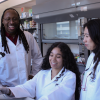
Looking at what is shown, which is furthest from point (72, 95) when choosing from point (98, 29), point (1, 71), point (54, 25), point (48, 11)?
point (54, 25)

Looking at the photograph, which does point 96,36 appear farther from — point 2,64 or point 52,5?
point 52,5

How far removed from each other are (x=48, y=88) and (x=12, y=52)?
1.76 ft

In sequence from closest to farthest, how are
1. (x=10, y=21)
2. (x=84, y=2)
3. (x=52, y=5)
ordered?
1. (x=10, y=21)
2. (x=84, y=2)
3. (x=52, y=5)

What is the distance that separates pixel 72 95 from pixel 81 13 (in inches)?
59.0

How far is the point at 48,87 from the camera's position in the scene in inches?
44.8

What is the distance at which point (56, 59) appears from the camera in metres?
1.15

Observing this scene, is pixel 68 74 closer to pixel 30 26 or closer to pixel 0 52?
pixel 0 52

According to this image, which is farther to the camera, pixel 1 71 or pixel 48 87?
pixel 1 71

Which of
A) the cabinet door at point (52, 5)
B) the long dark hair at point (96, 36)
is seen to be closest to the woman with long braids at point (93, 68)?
the long dark hair at point (96, 36)

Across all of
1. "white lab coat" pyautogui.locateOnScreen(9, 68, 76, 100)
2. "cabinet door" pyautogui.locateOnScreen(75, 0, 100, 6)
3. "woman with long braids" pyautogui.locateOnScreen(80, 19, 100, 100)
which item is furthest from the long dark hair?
"cabinet door" pyautogui.locateOnScreen(75, 0, 100, 6)

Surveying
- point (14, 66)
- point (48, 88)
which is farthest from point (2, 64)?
point (48, 88)

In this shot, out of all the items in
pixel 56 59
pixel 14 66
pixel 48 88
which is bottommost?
pixel 48 88

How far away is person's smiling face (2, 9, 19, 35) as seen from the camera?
4.41ft

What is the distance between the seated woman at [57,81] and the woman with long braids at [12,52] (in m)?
0.22
